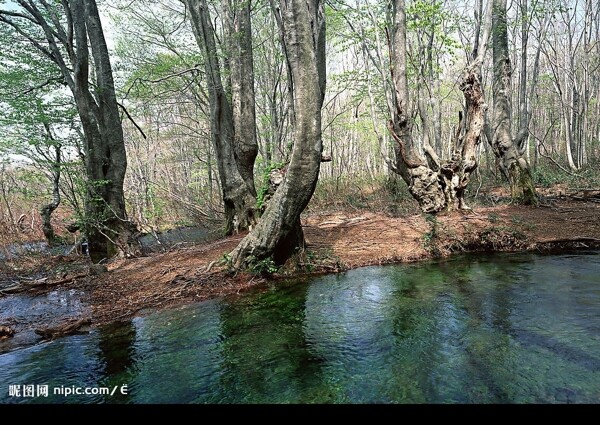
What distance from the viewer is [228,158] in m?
10.5

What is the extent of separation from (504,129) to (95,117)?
1181 centimetres

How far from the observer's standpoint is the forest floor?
6296 millimetres

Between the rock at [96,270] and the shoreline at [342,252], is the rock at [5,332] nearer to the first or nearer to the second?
the shoreline at [342,252]

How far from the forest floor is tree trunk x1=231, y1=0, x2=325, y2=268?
0.51m

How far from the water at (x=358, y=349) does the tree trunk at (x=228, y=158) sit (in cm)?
455

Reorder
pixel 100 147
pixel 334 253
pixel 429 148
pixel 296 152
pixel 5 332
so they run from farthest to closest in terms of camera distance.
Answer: pixel 429 148
pixel 100 147
pixel 334 253
pixel 296 152
pixel 5 332

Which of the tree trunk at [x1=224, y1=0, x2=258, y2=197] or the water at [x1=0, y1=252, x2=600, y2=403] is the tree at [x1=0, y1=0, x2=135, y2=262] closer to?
the tree trunk at [x1=224, y1=0, x2=258, y2=197]

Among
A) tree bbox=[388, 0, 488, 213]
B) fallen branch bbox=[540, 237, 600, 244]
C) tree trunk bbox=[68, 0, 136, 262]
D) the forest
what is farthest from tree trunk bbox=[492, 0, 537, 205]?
tree trunk bbox=[68, 0, 136, 262]

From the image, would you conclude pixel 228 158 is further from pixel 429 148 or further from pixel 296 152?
pixel 429 148

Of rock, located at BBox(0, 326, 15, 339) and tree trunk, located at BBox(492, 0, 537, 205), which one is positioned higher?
tree trunk, located at BBox(492, 0, 537, 205)

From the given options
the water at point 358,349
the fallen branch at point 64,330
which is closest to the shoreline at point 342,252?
the fallen branch at point 64,330

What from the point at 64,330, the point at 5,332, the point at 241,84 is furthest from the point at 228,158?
the point at 5,332

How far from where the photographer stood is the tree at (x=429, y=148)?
31.2ft
